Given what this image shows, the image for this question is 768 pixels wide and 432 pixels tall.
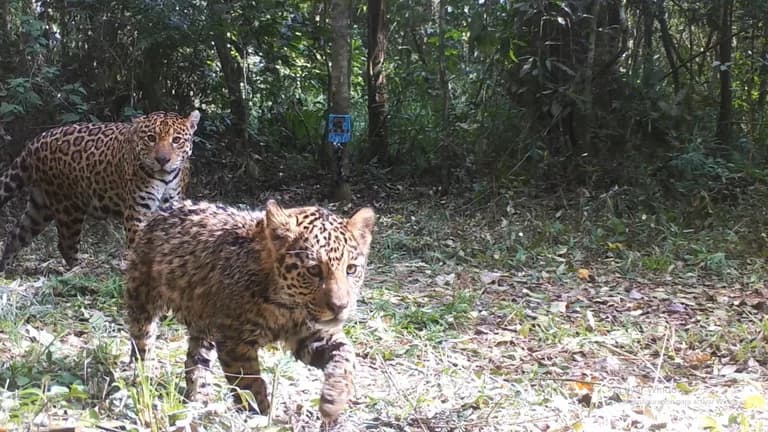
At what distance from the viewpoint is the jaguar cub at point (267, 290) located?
11.8ft

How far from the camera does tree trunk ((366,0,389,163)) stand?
12.3 m

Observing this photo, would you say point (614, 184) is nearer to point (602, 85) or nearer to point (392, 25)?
point (602, 85)

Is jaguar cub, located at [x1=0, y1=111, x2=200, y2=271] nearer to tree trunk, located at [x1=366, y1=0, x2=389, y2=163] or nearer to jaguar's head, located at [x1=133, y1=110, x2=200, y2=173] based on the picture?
jaguar's head, located at [x1=133, y1=110, x2=200, y2=173]

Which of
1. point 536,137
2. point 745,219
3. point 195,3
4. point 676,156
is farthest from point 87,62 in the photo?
point 745,219

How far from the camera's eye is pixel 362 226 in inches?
156

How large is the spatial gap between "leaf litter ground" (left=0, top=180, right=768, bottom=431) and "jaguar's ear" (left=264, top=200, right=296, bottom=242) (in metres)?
0.66

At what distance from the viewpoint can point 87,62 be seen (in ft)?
35.2

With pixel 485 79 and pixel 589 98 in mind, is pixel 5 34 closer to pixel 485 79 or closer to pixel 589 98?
pixel 485 79

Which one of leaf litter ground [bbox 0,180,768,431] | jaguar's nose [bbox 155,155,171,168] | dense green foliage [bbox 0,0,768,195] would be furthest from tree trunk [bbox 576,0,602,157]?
jaguar's nose [bbox 155,155,171,168]

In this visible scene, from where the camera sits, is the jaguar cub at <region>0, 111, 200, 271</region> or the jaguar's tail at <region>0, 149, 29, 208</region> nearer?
the jaguar cub at <region>0, 111, 200, 271</region>

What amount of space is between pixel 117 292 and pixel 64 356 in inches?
68.3

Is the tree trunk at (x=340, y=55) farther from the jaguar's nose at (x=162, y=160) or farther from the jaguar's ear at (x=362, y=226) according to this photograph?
the jaguar's ear at (x=362, y=226)

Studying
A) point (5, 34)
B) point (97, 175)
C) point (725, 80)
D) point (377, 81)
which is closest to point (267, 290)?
point (97, 175)

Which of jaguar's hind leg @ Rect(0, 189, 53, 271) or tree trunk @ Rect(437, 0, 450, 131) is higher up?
tree trunk @ Rect(437, 0, 450, 131)
